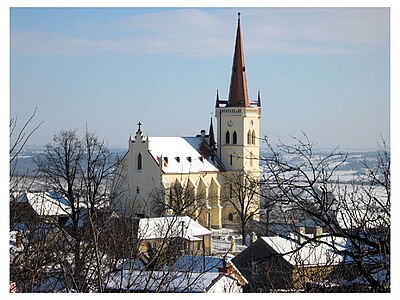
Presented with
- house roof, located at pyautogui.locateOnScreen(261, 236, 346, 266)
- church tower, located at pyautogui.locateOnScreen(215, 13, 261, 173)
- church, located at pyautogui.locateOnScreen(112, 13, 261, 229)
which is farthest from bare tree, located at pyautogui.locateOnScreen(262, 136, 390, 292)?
church tower, located at pyautogui.locateOnScreen(215, 13, 261, 173)

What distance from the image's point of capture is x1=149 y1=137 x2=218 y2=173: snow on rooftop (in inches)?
854

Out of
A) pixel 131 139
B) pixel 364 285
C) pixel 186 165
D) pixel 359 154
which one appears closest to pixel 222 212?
pixel 186 165

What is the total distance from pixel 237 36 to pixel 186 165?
419 cm

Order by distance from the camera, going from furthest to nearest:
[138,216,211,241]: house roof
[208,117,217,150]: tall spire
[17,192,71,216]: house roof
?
[208,117,217,150]: tall spire < [17,192,71,216]: house roof < [138,216,211,241]: house roof

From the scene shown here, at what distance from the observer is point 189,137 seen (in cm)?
2359

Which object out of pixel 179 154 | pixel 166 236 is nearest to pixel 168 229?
pixel 166 236

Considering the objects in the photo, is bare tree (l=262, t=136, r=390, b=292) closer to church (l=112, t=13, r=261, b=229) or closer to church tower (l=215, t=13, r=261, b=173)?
church (l=112, t=13, r=261, b=229)

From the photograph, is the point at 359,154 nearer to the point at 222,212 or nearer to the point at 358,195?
the point at 358,195

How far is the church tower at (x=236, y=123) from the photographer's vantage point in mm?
22906

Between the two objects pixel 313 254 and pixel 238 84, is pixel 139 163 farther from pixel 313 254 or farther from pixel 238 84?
pixel 313 254

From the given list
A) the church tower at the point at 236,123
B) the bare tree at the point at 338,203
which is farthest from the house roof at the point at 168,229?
the church tower at the point at 236,123

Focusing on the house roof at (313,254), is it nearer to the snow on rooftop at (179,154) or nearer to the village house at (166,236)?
the village house at (166,236)
